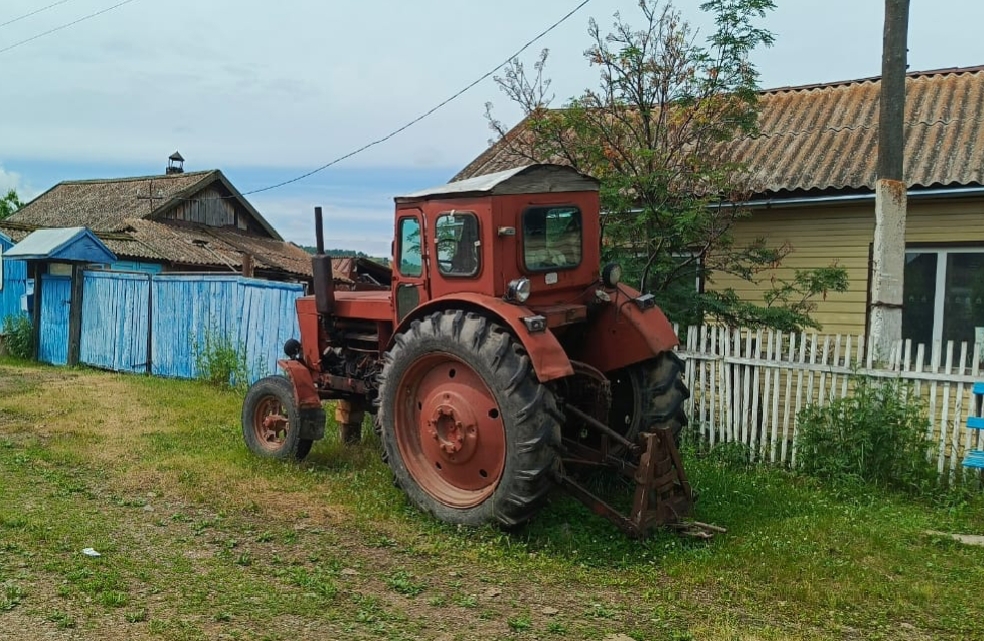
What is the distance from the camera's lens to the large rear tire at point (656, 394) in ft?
19.5

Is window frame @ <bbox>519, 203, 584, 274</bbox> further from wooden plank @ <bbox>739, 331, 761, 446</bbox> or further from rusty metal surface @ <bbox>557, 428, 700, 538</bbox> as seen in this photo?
wooden plank @ <bbox>739, 331, 761, 446</bbox>

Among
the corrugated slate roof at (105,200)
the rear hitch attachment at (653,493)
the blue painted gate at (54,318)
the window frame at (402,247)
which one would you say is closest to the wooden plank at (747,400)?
the rear hitch attachment at (653,493)

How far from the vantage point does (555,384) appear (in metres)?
5.56

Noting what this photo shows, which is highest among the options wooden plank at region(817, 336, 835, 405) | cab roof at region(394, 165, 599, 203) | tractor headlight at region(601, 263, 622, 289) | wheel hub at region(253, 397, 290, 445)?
cab roof at region(394, 165, 599, 203)

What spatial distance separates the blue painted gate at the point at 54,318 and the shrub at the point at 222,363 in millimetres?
3743

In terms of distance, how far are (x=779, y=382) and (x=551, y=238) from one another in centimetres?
295

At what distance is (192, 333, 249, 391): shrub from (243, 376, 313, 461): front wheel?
12.5 feet

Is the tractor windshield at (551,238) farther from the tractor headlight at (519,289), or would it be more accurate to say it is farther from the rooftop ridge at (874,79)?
the rooftop ridge at (874,79)

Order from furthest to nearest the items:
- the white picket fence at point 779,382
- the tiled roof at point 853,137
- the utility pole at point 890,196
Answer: the tiled roof at point 853,137
the utility pole at point 890,196
the white picket fence at point 779,382

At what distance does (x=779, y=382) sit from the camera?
738 cm

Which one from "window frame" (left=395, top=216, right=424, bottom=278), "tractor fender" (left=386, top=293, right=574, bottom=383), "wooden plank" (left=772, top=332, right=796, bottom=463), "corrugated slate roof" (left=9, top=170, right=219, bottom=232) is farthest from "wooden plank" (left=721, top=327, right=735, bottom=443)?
"corrugated slate roof" (left=9, top=170, right=219, bottom=232)

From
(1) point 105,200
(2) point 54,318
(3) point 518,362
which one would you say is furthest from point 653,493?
(1) point 105,200

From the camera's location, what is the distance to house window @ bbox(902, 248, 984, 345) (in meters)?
8.95

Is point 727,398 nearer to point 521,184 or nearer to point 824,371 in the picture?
point 824,371
